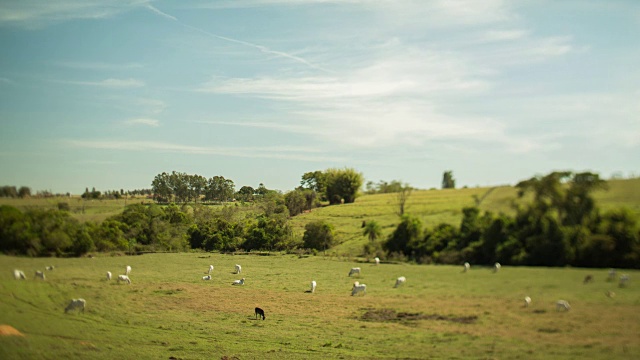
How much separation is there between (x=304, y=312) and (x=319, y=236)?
4.71 feet

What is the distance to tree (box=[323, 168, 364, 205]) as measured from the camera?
9914mm

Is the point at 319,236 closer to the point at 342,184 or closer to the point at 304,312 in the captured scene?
the point at 342,184

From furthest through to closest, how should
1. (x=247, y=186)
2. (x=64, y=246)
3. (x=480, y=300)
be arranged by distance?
(x=247, y=186) < (x=64, y=246) < (x=480, y=300)

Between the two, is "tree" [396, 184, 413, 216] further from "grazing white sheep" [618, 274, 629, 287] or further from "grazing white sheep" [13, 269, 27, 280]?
"grazing white sheep" [13, 269, 27, 280]

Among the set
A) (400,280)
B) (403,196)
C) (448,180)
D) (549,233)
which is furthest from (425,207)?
(549,233)

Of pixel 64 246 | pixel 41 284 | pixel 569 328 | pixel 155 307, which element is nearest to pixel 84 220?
pixel 64 246

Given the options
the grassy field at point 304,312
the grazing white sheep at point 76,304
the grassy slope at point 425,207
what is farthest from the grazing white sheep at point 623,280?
the grazing white sheep at point 76,304

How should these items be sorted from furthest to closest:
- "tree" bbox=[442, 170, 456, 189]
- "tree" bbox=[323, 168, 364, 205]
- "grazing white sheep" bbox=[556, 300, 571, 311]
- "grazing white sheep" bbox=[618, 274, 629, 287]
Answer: "tree" bbox=[323, 168, 364, 205]
"tree" bbox=[442, 170, 456, 189]
"grazing white sheep" bbox=[556, 300, 571, 311]
"grazing white sheep" bbox=[618, 274, 629, 287]

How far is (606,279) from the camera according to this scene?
6.70 meters

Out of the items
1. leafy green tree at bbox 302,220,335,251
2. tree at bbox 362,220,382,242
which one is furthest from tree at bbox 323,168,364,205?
tree at bbox 362,220,382,242

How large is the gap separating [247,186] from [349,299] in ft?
10.5

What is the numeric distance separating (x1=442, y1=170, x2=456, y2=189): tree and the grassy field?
139cm

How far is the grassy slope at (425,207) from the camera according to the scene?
6906 millimetres

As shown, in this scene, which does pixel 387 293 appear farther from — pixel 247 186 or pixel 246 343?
pixel 247 186
